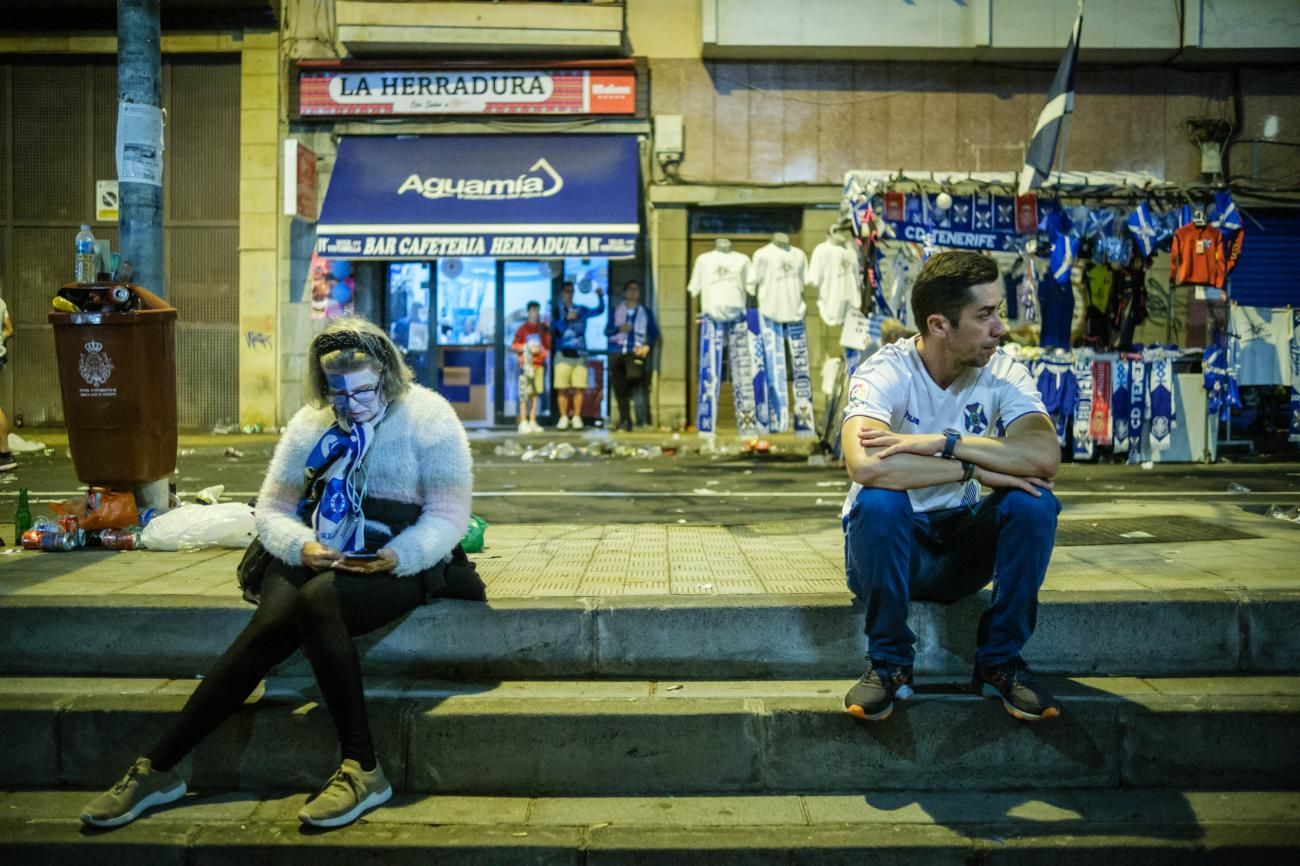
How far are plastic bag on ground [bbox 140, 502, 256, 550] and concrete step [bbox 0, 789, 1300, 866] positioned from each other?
1958 mm

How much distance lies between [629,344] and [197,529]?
1000cm

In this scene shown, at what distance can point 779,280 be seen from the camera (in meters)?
12.3

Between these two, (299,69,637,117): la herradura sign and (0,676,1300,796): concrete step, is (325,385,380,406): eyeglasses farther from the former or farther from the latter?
(299,69,637,117): la herradura sign

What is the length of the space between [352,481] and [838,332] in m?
12.1

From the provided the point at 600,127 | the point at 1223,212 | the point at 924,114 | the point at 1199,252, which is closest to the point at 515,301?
the point at 600,127

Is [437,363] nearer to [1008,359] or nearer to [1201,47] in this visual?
[1201,47]

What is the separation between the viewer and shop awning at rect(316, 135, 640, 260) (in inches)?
572

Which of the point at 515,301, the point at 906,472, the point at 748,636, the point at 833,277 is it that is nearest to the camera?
the point at 906,472

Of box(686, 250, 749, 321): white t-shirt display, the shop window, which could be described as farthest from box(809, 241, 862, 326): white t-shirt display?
the shop window

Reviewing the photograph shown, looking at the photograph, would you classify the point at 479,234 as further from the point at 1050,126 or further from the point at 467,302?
the point at 1050,126

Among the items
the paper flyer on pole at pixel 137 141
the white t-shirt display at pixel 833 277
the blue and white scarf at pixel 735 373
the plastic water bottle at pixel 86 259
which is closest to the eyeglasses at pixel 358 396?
the plastic water bottle at pixel 86 259

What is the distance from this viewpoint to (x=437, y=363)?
52.8 ft

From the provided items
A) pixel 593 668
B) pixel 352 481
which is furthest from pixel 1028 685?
pixel 352 481

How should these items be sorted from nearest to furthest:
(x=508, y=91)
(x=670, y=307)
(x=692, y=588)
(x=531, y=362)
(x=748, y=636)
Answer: (x=748, y=636) < (x=692, y=588) < (x=531, y=362) < (x=508, y=91) < (x=670, y=307)
